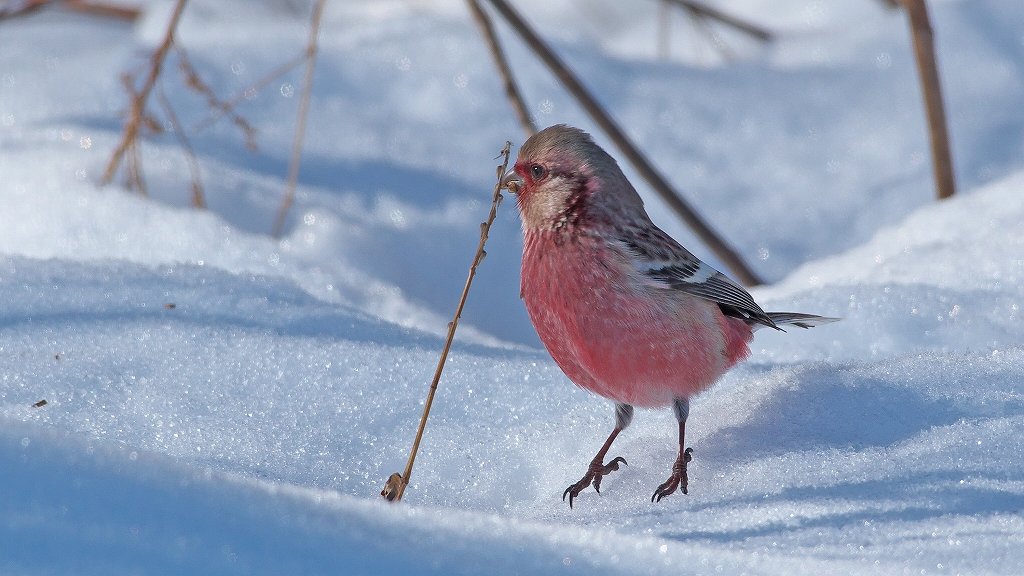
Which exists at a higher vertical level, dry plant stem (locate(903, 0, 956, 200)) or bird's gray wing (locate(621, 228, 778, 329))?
dry plant stem (locate(903, 0, 956, 200))

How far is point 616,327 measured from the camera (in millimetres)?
2357

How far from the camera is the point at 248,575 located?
4.77 feet

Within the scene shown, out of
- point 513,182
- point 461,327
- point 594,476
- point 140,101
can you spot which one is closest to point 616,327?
point 594,476

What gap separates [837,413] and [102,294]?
2255 millimetres

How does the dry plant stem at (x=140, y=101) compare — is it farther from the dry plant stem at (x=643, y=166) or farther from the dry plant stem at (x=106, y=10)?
the dry plant stem at (x=106, y=10)

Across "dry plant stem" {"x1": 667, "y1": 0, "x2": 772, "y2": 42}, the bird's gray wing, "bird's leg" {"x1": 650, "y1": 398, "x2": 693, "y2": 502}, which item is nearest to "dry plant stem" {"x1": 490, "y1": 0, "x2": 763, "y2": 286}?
the bird's gray wing

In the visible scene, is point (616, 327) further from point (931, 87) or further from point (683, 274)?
point (931, 87)

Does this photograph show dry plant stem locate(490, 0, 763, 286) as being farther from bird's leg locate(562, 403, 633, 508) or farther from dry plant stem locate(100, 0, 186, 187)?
bird's leg locate(562, 403, 633, 508)

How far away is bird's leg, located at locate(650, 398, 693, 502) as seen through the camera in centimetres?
219

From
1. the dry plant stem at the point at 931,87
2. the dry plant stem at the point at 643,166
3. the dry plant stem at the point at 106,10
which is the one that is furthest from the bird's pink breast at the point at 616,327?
the dry plant stem at the point at 106,10

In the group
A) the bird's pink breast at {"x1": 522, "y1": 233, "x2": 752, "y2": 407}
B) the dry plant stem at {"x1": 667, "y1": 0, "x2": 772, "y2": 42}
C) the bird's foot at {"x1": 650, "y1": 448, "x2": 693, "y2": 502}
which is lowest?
the bird's foot at {"x1": 650, "y1": 448, "x2": 693, "y2": 502}

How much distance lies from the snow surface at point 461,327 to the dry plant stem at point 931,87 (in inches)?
6.9

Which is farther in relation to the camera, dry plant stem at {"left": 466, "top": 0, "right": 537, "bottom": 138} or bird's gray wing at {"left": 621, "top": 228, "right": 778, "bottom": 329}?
dry plant stem at {"left": 466, "top": 0, "right": 537, "bottom": 138}

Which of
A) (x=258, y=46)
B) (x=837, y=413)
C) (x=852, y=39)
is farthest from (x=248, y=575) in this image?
(x=852, y=39)
